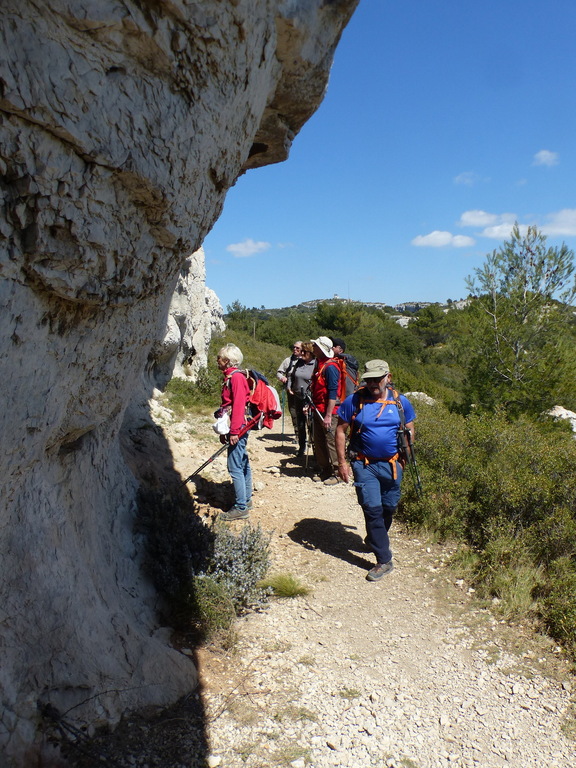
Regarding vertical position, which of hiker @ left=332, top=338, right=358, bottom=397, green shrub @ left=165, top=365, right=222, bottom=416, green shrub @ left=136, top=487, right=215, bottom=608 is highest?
hiker @ left=332, top=338, right=358, bottom=397

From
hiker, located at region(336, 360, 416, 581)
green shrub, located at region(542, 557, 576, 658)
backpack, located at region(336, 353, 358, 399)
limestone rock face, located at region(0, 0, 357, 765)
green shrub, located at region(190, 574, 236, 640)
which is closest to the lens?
limestone rock face, located at region(0, 0, 357, 765)

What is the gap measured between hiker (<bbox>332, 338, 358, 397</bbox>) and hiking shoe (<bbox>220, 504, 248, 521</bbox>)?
2.27 metres

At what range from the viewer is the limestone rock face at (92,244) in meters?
1.80

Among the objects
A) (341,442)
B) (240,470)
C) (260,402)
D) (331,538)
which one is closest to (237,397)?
(260,402)

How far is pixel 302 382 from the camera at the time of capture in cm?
793

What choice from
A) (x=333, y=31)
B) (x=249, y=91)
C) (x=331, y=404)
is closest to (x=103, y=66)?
(x=249, y=91)

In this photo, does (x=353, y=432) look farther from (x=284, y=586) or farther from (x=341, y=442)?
(x=284, y=586)

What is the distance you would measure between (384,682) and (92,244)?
330 cm

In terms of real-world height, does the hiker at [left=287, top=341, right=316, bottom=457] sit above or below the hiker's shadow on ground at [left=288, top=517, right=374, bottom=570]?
above

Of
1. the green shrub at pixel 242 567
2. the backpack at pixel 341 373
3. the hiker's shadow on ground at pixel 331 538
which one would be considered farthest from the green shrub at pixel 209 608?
the backpack at pixel 341 373

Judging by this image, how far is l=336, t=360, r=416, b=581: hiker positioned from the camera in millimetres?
4652

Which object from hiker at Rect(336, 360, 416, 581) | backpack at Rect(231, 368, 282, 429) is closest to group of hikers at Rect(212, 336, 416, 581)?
hiker at Rect(336, 360, 416, 581)

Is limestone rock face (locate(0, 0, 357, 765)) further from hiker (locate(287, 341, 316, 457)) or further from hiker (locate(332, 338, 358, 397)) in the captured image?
hiker (locate(287, 341, 316, 457))

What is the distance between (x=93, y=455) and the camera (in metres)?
3.72
